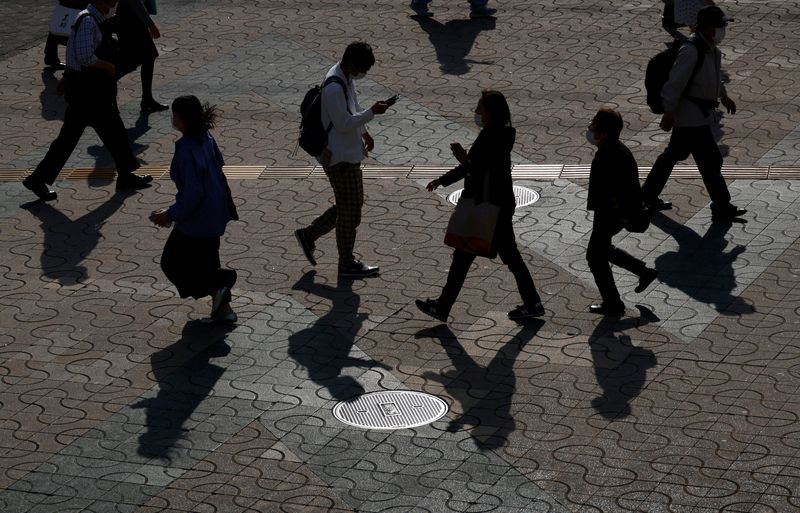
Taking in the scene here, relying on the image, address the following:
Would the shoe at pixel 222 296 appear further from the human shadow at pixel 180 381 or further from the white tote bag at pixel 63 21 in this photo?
the white tote bag at pixel 63 21

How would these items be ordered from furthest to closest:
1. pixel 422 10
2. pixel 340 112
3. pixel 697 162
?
pixel 422 10, pixel 697 162, pixel 340 112

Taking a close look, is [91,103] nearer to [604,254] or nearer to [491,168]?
[491,168]

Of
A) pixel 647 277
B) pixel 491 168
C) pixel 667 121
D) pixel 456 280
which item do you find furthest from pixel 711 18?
pixel 456 280

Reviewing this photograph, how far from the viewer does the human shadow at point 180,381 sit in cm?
861

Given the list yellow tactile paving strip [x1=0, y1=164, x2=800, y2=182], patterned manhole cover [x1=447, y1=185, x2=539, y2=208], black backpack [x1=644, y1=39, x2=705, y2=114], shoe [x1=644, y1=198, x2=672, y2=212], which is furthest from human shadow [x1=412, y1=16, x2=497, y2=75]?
shoe [x1=644, y1=198, x2=672, y2=212]

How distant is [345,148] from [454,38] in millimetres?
7134

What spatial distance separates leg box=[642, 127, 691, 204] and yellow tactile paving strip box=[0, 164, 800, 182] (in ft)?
3.15

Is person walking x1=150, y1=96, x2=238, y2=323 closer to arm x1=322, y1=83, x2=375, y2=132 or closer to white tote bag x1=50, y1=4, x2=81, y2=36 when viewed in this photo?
arm x1=322, y1=83, x2=375, y2=132

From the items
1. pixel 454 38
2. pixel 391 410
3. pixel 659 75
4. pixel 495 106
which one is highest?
pixel 495 106

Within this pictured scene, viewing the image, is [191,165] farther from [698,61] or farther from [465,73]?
[465,73]

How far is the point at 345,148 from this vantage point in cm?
1073

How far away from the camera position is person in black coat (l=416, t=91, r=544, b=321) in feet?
31.9

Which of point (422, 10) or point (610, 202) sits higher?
point (610, 202)

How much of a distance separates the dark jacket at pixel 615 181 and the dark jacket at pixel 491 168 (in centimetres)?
63
